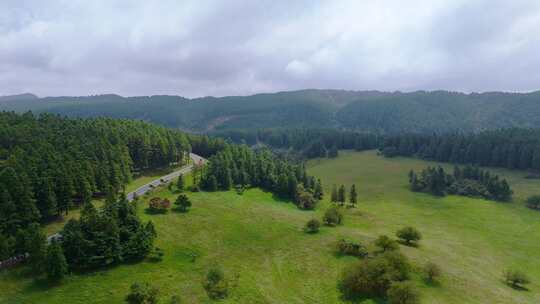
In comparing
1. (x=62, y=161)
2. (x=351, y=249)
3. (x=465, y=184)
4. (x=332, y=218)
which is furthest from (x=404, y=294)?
(x=465, y=184)

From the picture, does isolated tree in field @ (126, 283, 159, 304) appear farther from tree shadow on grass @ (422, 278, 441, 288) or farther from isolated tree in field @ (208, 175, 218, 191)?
isolated tree in field @ (208, 175, 218, 191)

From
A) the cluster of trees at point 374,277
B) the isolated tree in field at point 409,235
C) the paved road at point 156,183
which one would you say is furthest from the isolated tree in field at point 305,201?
the cluster of trees at point 374,277

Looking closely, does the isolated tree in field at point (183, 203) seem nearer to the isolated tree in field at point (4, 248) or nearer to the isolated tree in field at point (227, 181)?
the isolated tree in field at point (227, 181)

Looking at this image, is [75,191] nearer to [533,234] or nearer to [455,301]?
[455,301]

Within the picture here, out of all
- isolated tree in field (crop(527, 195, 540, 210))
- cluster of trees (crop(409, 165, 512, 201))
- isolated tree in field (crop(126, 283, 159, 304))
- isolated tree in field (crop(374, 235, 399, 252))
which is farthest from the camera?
cluster of trees (crop(409, 165, 512, 201))

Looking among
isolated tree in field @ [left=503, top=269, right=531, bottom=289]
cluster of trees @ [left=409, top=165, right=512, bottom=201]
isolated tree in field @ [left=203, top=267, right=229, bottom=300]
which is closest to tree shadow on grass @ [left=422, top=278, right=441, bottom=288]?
isolated tree in field @ [left=503, top=269, right=531, bottom=289]

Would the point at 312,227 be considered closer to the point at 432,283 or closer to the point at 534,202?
the point at 432,283

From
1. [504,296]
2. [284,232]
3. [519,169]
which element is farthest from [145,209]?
[519,169]
